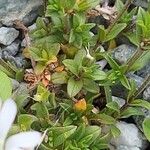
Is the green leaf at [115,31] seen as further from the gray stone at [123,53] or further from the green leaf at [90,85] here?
the green leaf at [90,85]

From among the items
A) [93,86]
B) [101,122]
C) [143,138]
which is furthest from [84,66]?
[143,138]

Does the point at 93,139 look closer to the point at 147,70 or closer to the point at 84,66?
the point at 84,66

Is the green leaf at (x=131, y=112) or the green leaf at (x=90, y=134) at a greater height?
the green leaf at (x=90, y=134)

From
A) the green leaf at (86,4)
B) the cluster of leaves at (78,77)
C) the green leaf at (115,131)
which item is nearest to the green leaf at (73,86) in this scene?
the cluster of leaves at (78,77)

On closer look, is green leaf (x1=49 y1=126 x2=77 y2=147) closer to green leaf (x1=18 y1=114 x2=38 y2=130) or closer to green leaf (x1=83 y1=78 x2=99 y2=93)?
green leaf (x1=18 y1=114 x2=38 y2=130)

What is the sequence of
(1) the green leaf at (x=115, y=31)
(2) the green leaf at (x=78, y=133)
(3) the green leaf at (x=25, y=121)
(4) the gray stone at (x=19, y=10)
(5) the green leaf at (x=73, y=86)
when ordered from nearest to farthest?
(3) the green leaf at (x=25, y=121), (2) the green leaf at (x=78, y=133), (5) the green leaf at (x=73, y=86), (1) the green leaf at (x=115, y=31), (4) the gray stone at (x=19, y=10)

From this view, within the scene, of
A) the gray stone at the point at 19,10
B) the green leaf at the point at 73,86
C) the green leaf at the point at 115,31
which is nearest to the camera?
the green leaf at the point at 73,86

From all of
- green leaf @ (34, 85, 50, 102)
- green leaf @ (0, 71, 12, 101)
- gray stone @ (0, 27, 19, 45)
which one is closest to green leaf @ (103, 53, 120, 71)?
green leaf @ (34, 85, 50, 102)

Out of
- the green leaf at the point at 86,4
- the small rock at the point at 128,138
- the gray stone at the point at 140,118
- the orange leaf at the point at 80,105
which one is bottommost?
the small rock at the point at 128,138
